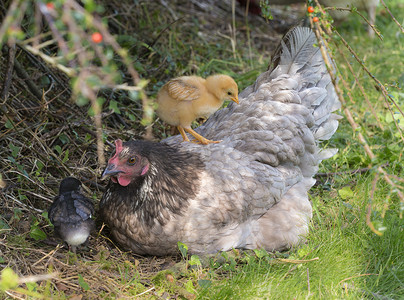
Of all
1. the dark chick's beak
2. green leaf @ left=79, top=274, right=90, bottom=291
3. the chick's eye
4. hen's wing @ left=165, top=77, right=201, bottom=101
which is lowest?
green leaf @ left=79, top=274, right=90, bottom=291

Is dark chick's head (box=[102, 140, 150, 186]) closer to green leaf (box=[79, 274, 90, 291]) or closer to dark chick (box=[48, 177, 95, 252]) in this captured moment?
dark chick (box=[48, 177, 95, 252])

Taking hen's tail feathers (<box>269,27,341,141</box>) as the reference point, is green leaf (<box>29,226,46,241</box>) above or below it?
below

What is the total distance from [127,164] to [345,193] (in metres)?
2.05

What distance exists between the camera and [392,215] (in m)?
3.79

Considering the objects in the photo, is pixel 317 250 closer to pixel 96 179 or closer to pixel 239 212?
pixel 239 212

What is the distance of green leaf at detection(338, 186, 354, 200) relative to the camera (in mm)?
4211

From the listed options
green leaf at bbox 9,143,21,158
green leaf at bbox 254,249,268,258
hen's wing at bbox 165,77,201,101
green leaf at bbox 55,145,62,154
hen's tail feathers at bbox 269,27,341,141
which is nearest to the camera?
green leaf at bbox 254,249,268,258

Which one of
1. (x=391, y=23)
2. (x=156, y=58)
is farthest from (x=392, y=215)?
(x=391, y=23)

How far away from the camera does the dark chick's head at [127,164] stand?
3.22 meters

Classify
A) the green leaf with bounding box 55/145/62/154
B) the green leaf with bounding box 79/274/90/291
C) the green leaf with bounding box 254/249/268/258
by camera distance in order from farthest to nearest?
the green leaf with bounding box 55/145/62/154 → the green leaf with bounding box 254/249/268/258 → the green leaf with bounding box 79/274/90/291

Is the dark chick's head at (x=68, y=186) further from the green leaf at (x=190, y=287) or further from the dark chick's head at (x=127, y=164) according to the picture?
the green leaf at (x=190, y=287)

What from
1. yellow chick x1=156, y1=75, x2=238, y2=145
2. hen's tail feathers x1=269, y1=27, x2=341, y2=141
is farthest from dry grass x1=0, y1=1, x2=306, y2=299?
hen's tail feathers x1=269, y1=27, x2=341, y2=141

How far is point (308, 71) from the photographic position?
4.38 m

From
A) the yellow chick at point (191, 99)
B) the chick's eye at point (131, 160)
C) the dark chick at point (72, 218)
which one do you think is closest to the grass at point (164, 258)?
the dark chick at point (72, 218)
